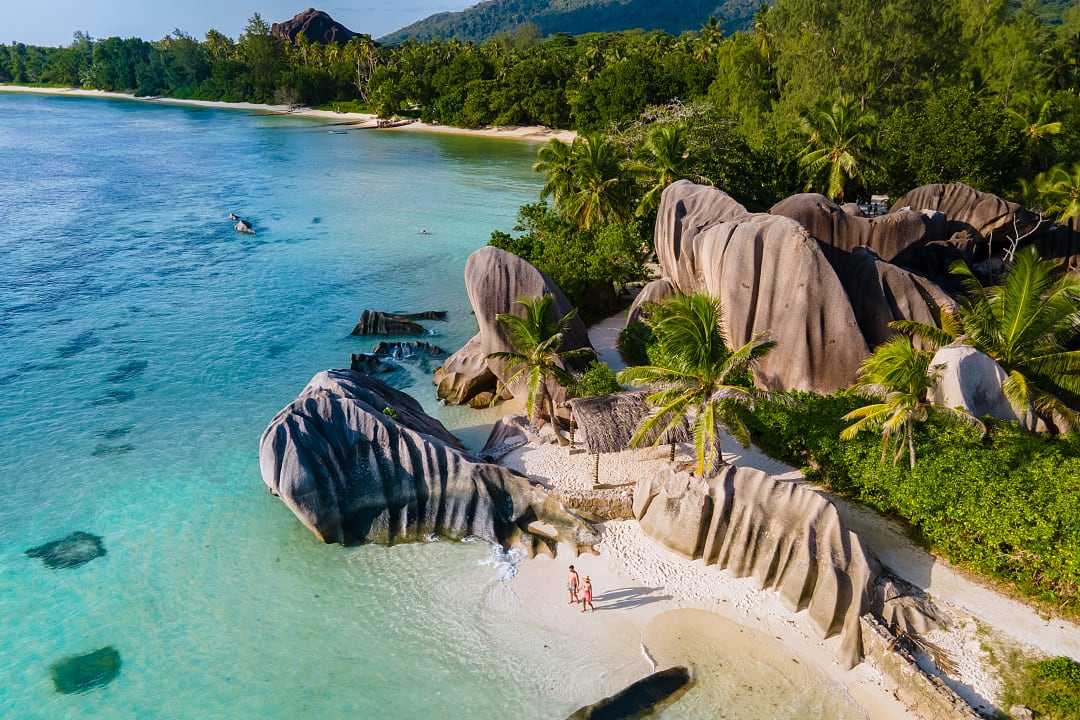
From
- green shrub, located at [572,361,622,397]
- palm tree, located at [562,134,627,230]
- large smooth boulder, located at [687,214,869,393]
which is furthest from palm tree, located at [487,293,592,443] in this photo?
palm tree, located at [562,134,627,230]

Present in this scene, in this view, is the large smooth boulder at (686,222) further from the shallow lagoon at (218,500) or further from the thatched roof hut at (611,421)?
the shallow lagoon at (218,500)

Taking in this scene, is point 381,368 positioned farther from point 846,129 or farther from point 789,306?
point 846,129

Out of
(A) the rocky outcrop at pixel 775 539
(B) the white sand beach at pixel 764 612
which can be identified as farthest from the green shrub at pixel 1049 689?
(A) the rocky outcrop at pixel 775 539

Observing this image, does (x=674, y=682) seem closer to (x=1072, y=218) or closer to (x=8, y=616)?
(x=8, y=616)

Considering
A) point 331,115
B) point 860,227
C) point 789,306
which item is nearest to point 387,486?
point 789,306

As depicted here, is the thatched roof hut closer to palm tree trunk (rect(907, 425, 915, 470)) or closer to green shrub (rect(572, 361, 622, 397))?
green shrub (rect(572, 361, 622, 397))
